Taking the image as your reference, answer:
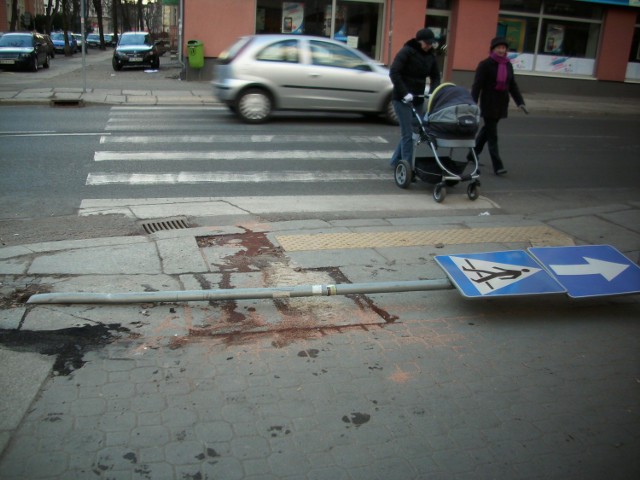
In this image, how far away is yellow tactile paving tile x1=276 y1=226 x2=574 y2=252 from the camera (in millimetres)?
6234

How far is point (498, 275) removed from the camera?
197 inches

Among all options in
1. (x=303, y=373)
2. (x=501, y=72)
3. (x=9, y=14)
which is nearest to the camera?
(x=303, y=373)

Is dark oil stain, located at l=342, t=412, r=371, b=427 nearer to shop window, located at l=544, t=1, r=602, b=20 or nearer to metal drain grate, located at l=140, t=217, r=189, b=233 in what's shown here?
metal drain grate, located at l=140, t=217, r=189, b=233

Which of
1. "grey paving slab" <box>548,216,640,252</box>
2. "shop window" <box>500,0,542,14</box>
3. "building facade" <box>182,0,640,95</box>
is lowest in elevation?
"grey paving slab" <box>548,216,640,252</box>

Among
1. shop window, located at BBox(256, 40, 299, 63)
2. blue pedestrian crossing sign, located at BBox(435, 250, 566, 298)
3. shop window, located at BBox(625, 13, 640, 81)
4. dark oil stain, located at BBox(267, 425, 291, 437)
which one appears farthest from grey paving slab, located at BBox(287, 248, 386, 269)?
shop window, located at BBox(625, 13, 640, 81)

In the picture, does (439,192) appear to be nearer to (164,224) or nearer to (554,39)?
(164,224)

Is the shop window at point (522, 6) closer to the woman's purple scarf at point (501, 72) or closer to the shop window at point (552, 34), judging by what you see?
the shop window at point (552, 34)

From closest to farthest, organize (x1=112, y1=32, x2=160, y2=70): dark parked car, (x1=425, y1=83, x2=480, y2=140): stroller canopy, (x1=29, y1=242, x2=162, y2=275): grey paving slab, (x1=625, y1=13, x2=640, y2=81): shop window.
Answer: (x1=29, y1=242, x2=162, y2=275): grey paving slab
(x1=425, y1=83, x2=480, y2=140): stroller canopy
(x1=625, y1=13, x2=640, y2=81): shop window
(x1=112, y1=32, x2=160, y2=70): dark parked car

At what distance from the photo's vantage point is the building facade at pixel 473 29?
21.0m

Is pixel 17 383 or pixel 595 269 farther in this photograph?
pixel 595 269

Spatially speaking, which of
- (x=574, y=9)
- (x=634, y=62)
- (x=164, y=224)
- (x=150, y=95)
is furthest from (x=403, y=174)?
(x=634, y=62)

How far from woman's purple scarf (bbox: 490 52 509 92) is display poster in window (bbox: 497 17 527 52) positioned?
15226mm

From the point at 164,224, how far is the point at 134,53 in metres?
22.2

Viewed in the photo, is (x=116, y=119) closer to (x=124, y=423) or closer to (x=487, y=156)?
(x=487, y=156)
